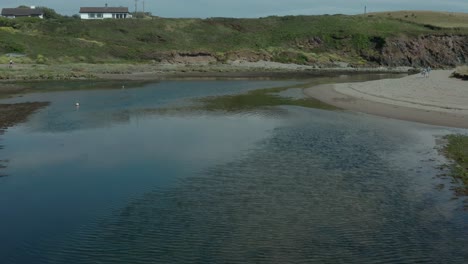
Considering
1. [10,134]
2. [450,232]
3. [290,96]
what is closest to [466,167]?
[450,232]

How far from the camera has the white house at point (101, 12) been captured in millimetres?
165375

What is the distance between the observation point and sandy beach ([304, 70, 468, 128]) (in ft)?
122

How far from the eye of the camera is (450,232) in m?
15.7

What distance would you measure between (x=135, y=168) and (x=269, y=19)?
121770mm

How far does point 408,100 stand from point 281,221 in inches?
1282

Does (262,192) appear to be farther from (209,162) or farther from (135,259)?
(135,259)

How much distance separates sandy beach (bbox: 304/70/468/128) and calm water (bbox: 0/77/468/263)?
3887 millimetres

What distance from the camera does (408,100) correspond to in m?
45.0

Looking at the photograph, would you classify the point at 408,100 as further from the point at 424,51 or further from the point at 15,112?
the point at 424,51

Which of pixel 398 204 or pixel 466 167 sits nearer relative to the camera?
pixel 398 204

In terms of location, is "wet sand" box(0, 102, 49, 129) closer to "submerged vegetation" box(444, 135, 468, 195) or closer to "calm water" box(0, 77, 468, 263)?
"calm water" box(0, 77, 468, 263)

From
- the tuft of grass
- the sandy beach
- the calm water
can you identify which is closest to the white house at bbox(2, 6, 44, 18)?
the tuft of grass

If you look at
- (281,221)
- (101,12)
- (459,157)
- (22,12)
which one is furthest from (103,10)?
(281,221)

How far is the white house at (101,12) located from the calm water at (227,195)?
463 ft
